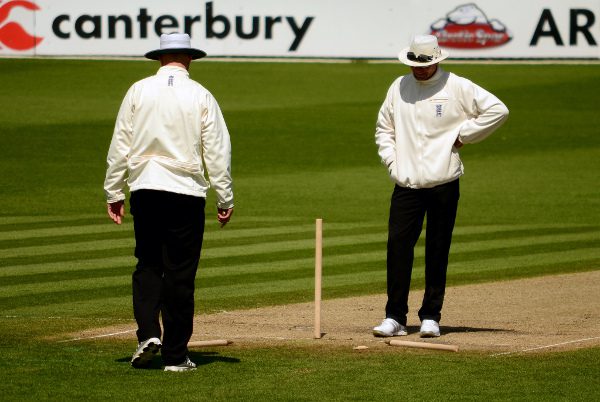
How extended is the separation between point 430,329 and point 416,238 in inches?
25.7

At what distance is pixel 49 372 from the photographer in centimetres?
796

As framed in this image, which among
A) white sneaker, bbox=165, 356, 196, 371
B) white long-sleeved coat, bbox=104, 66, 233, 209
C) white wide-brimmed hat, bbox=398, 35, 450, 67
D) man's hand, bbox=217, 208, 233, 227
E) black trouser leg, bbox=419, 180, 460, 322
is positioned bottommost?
white sneaker, bbox=165, 356, 196, 371

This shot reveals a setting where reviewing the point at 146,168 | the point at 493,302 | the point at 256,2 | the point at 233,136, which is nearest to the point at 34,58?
the point at 256,2

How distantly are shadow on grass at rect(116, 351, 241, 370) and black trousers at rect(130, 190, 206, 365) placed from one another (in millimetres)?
204

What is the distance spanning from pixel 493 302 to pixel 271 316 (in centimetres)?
195

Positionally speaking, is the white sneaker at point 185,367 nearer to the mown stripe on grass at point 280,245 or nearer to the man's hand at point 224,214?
the man's hand at point 224,214

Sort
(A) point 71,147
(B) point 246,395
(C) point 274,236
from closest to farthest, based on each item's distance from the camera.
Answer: (B) point 246,395
(C) point 274,236
(A) point 71,147

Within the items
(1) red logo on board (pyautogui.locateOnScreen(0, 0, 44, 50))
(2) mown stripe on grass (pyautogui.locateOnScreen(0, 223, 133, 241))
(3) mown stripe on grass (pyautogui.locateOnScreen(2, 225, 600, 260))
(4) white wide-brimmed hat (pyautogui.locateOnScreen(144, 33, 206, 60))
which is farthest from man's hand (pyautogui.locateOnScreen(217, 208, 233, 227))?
(1) red logo on board (pyautogui.locateOnScreen(0, 0, 44, 50))

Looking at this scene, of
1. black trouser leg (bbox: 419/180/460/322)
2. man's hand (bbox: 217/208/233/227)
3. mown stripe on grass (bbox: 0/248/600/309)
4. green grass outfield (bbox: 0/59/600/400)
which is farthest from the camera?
mown stripe on grass (bbox: 0/248/600/309)

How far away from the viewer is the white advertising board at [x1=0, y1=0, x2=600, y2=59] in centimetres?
3189

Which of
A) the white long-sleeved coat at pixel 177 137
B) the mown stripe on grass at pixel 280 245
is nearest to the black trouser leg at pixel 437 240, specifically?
the white long-sleeved coat at pixel 177 137

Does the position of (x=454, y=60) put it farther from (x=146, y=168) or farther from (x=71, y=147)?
(x=146, y=168)

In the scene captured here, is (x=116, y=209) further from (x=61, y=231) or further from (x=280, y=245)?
(x=61, y=231)

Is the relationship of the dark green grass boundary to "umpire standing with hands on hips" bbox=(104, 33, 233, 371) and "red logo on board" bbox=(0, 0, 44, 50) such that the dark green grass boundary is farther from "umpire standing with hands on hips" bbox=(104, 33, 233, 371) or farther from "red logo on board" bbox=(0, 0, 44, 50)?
"red logo on board" bbox=(0, 0, 44, 50)
